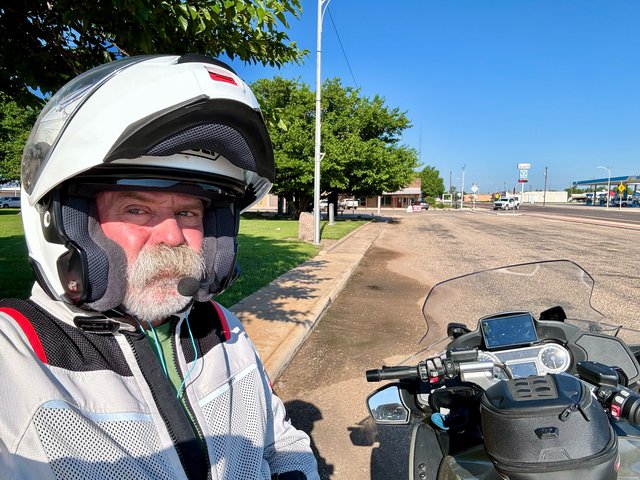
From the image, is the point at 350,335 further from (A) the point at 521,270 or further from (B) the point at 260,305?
(A) the point at 521,270

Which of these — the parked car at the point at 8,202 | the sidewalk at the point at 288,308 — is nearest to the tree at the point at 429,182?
the parked car at the point at 8,202

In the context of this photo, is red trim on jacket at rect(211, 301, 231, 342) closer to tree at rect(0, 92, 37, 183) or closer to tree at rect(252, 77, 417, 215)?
tree at rect(252, 77, 417, 215)

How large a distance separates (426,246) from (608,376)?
14943mm

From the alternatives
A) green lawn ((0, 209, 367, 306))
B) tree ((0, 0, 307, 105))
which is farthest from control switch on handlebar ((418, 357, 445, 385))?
green lawn ((0, 209, 367, 306))

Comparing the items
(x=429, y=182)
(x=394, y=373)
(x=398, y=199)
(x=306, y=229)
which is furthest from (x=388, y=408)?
(x=429, y=182)

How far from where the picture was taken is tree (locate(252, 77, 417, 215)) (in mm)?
25719

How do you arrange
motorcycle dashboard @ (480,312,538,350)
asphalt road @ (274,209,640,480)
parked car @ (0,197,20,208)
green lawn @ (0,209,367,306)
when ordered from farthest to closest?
parked car @ (0,197,20,208) → green lawn @ (0,209,367,306) → asphalt road @ (274,209,640,480) → motorcycle dashboard @ (480,312,538,350)

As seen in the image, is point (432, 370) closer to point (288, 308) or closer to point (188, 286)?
point (188, 286)

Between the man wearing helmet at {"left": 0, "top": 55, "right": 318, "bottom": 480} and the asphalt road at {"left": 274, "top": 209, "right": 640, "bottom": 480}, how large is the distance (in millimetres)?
1308

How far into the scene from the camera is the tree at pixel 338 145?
2572 centimetres

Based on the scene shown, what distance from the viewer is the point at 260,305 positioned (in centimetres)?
641

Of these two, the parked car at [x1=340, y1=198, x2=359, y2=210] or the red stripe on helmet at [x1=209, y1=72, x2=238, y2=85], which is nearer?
the red stripe on helmet at [x1=209, y1=72, x2=238, y2=85]

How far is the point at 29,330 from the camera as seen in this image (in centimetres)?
106

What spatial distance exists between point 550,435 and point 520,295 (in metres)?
1.24
